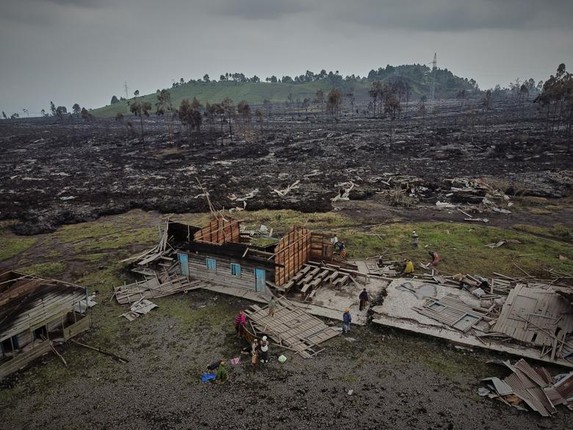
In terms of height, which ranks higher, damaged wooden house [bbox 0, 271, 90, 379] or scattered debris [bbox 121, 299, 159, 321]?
damaged wooden house [bbox 0, 271, 90, 379]

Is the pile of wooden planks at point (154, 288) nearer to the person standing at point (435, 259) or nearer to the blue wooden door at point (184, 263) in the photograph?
the blue wooden door at point (184, 263)

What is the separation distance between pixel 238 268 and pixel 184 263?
10.5 feet

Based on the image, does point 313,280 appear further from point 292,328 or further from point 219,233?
point 219,233

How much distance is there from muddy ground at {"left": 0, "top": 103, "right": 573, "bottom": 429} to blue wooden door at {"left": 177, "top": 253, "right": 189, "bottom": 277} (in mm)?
1873

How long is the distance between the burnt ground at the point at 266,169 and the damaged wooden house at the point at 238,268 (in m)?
11.7

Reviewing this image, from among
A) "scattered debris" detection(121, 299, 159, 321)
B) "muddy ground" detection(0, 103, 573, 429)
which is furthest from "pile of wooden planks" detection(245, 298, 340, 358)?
"scattered debris" detection(121, 299, 159, 321)

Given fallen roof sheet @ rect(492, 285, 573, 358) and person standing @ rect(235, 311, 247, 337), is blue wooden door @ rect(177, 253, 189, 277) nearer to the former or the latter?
person standing @ rect(235, 311, 247, 337)

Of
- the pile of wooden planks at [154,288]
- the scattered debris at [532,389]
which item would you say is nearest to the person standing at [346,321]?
the scattered debris at [532,389]

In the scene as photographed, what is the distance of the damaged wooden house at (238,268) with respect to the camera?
1820 cm

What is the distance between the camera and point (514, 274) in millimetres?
19562

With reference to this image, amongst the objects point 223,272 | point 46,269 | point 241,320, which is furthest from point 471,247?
point 46,269

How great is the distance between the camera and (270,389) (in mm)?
12680

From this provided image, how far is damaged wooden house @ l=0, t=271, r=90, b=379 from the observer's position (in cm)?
1373

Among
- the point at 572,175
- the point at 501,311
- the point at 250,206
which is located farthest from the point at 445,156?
the point at 501,311
